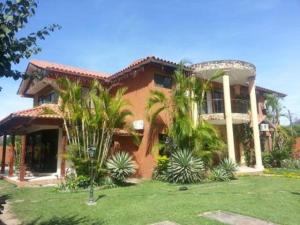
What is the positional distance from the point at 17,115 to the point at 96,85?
3.94 meters

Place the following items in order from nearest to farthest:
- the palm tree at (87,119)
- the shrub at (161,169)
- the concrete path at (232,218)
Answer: the concrete path at (232,218), the palm tree at (87,119), the shrub at (161,169)

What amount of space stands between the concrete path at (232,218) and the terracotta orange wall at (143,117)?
8.35 metres

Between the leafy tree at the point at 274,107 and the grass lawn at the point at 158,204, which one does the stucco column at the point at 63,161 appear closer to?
the grass lawn at the point at 158,204

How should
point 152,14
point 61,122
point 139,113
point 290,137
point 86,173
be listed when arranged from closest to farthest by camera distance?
point 152,14 → point 86,173 → point 61,122 → point 139,113 → point 290,137

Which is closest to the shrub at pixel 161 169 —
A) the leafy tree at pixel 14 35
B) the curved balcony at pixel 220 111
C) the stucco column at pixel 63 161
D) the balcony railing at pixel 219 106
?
the curved balcony at pixel 220 111

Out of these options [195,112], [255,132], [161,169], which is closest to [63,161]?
[161,169]

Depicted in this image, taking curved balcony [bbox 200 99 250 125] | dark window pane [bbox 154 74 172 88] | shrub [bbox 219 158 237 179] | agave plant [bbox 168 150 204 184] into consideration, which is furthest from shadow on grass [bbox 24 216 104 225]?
curved balcony [bbox 200 99 250 125]

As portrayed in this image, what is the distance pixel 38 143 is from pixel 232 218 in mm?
15231

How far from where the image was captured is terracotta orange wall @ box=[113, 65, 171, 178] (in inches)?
639

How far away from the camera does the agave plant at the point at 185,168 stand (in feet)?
46.5

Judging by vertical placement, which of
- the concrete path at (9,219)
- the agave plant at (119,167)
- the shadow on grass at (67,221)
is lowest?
the concrete path at (9,219)

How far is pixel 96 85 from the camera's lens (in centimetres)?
1468

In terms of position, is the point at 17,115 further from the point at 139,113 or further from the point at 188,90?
the point at 188,90

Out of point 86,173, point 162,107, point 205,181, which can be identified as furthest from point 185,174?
point 86,173
